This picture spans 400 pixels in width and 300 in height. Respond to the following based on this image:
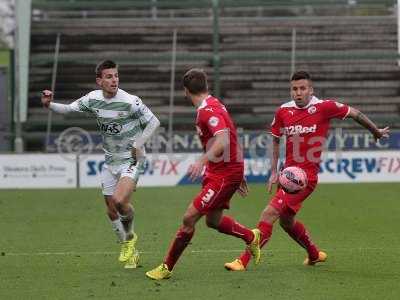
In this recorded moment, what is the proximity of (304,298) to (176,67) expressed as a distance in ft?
77.9

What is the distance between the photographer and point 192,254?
11.4 m

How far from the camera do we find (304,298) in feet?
27.2

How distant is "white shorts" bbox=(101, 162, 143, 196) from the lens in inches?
427

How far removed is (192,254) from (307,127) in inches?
84.1

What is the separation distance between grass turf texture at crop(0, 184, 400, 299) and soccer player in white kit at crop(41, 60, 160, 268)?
54 cm

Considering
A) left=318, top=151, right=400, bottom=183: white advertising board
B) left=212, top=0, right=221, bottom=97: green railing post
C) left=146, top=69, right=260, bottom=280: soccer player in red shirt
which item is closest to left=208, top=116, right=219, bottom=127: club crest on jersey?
left=146, top=69, right=260, bottom=280: soccer player in red shirt

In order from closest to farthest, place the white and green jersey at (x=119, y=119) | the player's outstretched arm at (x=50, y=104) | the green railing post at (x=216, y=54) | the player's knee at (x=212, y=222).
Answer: the player's knee at (x=212, y=222) → the player's outstretched arm at (x=50, y=104) → the white and green jersey at (x=119, y=119) → the green railing post at (x=216, y=54)

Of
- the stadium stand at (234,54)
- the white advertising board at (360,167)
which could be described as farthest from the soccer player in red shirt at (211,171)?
the stadium stand at (234,54)

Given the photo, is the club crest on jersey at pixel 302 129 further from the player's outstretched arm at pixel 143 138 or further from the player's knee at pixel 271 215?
the player's outstretched arm at pixel 143 138

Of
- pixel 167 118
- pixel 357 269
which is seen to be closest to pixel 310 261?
pixel 357 269

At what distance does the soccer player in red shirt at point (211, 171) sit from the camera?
913 cm

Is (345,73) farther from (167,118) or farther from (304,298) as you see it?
(304,298)

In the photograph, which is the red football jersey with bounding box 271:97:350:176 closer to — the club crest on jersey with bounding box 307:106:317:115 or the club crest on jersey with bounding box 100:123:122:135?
the club crest on jersey with bounding box 307:106:317:115

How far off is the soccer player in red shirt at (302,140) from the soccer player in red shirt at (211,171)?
51 cm
